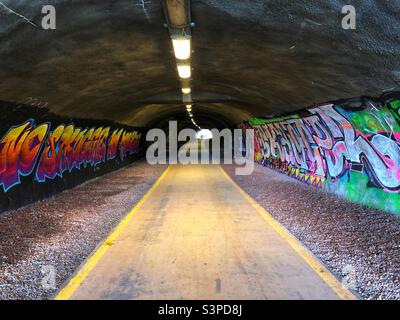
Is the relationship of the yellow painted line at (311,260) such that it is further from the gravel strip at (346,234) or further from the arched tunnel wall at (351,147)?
the arched tunnel wall at (351,147)

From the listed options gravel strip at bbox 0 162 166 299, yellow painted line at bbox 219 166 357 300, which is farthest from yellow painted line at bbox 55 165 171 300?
yellow painted line at bbox 219 166 357 300

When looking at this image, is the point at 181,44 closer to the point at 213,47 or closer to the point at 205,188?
the point at 213,47

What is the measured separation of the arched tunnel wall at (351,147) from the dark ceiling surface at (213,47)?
1.90ft

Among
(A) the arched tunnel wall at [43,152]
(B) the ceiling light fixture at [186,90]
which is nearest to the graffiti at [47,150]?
(A) the arched tunnel wall at [43,152]

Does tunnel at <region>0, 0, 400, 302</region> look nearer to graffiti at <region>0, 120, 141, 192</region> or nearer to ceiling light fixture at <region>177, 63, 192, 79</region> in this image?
graffiti at <region>0, 120, 141, 192</region>

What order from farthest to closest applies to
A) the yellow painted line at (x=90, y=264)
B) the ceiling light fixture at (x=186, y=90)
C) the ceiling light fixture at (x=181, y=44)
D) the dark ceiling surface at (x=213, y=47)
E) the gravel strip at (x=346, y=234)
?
1. the ceiling light fixture at (x=186, y=90)
2. the ceiling light fixture at (x=181, y=44)
3. the gravel strip at (x=346, y=234)
4. the yellow painted line at (x=90, y=264)
5. the dark ceiling surface at (x=213, y=47)

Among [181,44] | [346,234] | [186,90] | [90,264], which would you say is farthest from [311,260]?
[186,90]

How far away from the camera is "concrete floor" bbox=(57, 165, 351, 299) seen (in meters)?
4.72

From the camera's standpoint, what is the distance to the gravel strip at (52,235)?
5.08 metres

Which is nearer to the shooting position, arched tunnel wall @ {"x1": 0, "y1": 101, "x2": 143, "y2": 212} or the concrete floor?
the concrete floor

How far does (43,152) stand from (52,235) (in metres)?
4.29

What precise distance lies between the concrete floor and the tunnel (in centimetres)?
4

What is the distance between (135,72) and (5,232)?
4511 mm

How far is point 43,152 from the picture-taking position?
1085cm
